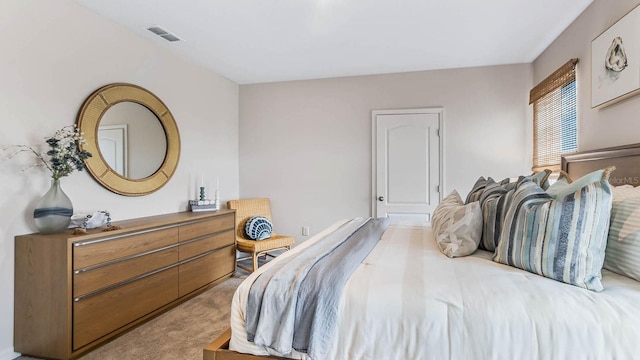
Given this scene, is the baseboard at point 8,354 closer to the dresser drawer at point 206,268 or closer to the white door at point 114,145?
the dresser drawer at point 206,268

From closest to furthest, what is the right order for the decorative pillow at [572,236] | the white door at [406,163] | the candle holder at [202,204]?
the decorative pillow at [572,236]
the candle holder at [202,204]
the white door at [406,163]

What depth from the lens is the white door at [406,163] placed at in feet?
12.9

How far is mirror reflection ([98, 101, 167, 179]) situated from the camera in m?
2.63

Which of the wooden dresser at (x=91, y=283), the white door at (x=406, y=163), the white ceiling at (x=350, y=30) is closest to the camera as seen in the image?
the wooden dresser at (x=91, y=283)

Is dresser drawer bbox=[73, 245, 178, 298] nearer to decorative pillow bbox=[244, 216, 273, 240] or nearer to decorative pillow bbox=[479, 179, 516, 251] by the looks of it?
decorative pillow bbox=[244, 216, 273, 240]

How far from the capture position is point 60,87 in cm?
230

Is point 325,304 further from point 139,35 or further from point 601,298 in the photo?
point 139,35

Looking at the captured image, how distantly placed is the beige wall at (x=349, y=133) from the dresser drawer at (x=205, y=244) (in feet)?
3.23

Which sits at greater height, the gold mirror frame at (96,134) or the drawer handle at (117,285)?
the gold mirror frame at (96,134)

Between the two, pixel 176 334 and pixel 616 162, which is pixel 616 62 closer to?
pixel 616 162

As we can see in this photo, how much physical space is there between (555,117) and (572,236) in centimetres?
239

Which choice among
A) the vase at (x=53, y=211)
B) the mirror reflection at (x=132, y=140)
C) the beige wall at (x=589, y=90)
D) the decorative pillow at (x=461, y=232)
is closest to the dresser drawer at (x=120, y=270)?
the vase at (x=53, y=211)

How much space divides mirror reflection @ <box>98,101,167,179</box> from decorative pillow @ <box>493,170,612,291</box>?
296cm

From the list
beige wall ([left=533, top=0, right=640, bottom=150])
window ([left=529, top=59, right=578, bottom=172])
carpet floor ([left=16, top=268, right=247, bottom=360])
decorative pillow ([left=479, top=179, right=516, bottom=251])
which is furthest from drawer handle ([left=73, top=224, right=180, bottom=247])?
window ([left=529, top=59, right=578, bottom=172])
